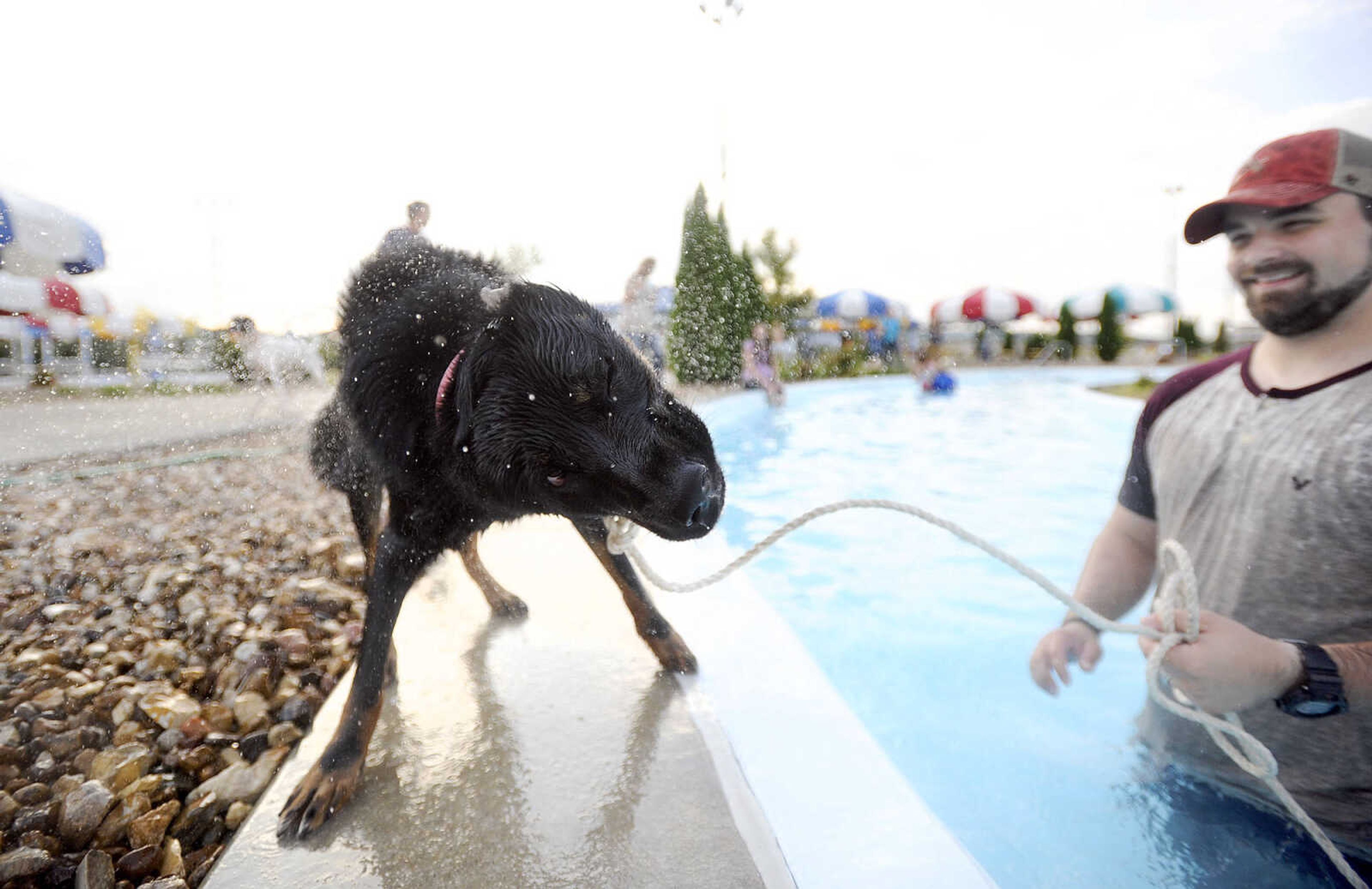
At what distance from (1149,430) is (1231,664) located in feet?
2.31

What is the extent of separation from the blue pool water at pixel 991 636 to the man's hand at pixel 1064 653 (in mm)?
629

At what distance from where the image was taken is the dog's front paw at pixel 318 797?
1.54m

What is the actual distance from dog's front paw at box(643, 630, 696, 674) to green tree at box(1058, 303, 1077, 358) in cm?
308

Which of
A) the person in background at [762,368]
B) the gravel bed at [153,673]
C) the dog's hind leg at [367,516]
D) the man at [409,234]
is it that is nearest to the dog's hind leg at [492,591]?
the dog's hind leg at [367,516]

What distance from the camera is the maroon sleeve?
1557mm

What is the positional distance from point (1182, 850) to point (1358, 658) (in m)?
0.99

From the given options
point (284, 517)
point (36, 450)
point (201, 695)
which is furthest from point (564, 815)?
point (36, 450)

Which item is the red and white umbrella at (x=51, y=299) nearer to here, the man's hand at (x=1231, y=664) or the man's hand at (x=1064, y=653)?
the man's hand at (x=1064, y=653)

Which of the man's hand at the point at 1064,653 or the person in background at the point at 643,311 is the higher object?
the person in background at the point at 643,311

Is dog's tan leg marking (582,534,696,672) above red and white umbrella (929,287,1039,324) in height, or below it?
below

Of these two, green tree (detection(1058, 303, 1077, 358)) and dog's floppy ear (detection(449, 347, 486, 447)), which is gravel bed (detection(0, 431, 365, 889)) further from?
green tree (detection(1058, 303, 1077, 358))

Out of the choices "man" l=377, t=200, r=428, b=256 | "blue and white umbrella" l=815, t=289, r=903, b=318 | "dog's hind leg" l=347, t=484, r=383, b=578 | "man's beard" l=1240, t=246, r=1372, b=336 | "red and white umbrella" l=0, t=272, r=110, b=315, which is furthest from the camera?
"blue and white umbrella" l=815, t=289, r=903, b=318

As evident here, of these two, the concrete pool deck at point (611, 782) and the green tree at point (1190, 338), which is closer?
the concrete pool deck at point (611, 782)

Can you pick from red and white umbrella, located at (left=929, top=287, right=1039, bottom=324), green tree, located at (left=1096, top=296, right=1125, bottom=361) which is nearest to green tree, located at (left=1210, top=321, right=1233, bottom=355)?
green tree, located at (left=1096, top=296, right=1125, bottom=361)
